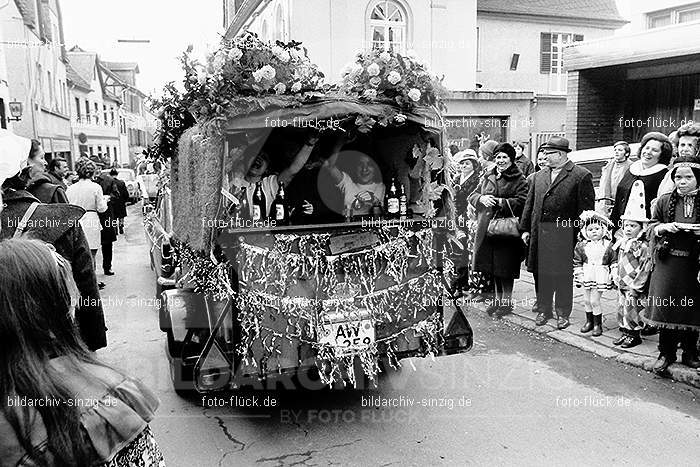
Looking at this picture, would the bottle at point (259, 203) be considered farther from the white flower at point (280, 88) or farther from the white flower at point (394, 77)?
the white flower at point (394, 77)

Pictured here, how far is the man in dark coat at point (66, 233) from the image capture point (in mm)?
3645

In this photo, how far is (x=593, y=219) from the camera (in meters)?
6.27

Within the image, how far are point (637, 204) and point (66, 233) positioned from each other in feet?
17.2

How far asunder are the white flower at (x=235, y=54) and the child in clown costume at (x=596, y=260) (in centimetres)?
414

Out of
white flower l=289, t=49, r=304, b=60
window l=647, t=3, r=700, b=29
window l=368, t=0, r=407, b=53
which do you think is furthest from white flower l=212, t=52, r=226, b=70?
window l=368, t=0, r=407, b=53

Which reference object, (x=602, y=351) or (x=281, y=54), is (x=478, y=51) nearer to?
(x=602, y=351)

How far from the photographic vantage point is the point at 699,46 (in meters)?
9.51

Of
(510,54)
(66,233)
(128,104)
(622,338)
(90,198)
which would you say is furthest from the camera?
(128,104)

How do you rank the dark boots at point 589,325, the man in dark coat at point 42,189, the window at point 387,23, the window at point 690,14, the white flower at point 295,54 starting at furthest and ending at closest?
the window at point 387,23
the window at point 690,14
the dark boots at point 589,325
the man in dark coat at point 42,189
the white flower at point 295,54

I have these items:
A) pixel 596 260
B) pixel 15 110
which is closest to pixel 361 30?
pixel 15 110

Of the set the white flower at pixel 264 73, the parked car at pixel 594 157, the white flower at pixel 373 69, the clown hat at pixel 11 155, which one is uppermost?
the white flower at pixel 373 69

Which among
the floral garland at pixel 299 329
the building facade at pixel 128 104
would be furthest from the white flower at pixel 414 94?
the building facade at pixel 128 104

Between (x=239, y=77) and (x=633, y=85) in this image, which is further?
(x=633, y=85)

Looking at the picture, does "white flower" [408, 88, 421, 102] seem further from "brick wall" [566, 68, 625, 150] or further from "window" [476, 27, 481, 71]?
"window" [476, 27, 481, 71]
